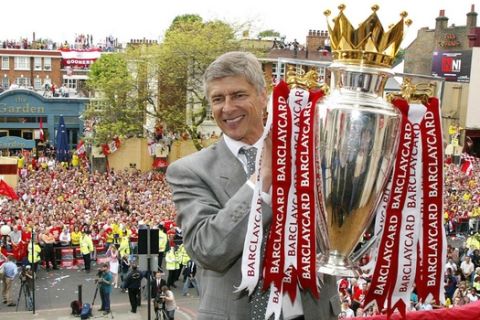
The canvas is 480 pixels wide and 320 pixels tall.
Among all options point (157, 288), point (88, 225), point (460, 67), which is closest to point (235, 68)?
point (157, 288)

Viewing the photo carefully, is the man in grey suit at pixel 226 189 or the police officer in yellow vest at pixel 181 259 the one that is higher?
the man in grey suit at pixel 226 189

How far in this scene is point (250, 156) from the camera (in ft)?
6.61

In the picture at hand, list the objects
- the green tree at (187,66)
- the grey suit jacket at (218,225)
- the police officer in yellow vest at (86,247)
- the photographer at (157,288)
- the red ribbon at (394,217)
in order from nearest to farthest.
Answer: the grey suit jacket at (218,225), the red ribbon at (394,217), the photographer at (157,288), the police officer in yellow vest at (86,247), the green tree at (187,66)

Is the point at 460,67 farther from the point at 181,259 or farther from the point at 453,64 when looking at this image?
the point at 181,259

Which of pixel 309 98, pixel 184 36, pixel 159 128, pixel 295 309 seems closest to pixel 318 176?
pixel 309 98

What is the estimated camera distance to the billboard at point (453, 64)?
37938mm

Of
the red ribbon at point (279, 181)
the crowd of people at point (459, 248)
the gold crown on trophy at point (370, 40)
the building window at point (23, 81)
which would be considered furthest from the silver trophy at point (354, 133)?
the building window at point (23, 81)

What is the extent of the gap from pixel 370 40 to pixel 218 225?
726 millimetres

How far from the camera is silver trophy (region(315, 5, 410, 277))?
177 cm

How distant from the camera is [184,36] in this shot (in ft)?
96.9

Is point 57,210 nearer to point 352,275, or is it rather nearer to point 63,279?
point 63,279

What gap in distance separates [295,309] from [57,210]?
55.0 ft

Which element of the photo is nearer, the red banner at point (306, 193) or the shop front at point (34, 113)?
the red banner at point (306, 193)

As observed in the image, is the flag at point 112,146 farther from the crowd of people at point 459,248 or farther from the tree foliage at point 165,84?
the crowd of people at point 459,248
